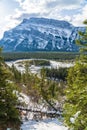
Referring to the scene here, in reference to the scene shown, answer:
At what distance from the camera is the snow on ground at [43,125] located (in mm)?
59319

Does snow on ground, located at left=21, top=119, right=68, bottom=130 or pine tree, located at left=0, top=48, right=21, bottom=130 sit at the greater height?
pine tree, located at left=0, top=48, right=21, bottom=130

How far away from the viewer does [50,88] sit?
8812cm

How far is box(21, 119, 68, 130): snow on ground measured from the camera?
59319mm

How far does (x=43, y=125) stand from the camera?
6350 centimetres

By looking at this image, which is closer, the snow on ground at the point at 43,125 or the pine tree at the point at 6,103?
the pine tree at the point at 6,103

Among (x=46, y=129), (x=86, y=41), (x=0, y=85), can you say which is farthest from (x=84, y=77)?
(x=46, y=129)

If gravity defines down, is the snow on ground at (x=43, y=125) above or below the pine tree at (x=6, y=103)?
below

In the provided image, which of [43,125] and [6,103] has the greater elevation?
[6,103]

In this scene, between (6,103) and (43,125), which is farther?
(43,125)

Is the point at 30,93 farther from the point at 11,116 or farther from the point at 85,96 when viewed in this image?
the point at 85,96

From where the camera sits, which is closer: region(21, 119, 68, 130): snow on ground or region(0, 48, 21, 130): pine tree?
region(0, 48, 21, 130): pine tree

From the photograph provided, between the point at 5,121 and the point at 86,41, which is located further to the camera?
the point at 5,121

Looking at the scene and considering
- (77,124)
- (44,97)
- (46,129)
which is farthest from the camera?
(44,97)

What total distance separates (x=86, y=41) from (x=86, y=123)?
6382 millimetres
